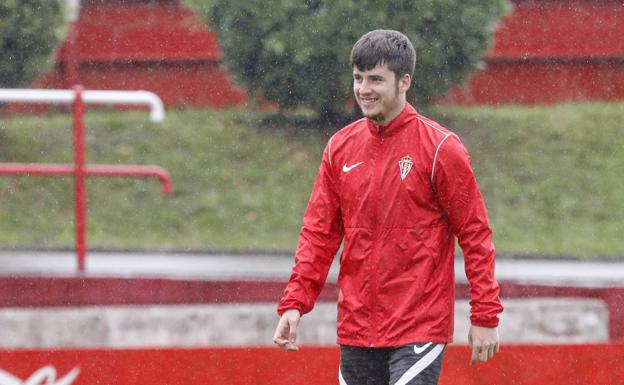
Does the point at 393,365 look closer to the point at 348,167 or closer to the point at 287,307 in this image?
the point at 287,307

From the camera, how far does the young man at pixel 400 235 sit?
3.72m

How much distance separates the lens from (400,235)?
12.3 ft

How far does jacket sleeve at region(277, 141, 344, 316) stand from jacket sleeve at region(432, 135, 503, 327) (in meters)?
0.34

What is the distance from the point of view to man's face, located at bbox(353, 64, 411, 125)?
12.2 feet

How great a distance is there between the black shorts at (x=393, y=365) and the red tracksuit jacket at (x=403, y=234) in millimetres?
39

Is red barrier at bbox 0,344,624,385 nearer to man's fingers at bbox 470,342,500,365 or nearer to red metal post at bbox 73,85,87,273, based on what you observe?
man's fingers at bbox 470,342,500,365

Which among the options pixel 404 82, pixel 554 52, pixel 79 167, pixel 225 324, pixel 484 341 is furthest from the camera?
pixel 554 52

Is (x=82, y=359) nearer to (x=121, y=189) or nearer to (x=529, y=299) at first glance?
(x=529, y=299)

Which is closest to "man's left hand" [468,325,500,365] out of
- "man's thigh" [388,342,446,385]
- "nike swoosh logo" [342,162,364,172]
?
"man's thigh" [388,342,446,385]

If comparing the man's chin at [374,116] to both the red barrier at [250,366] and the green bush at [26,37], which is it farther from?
the green bush at [26,37]

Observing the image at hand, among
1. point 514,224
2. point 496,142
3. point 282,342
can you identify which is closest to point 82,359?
point 282,342

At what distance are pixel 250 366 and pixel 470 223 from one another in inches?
57.7

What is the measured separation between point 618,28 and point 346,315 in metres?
7.84

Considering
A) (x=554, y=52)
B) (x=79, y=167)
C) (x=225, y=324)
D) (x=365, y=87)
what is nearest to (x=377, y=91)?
(x=365, y=87)
